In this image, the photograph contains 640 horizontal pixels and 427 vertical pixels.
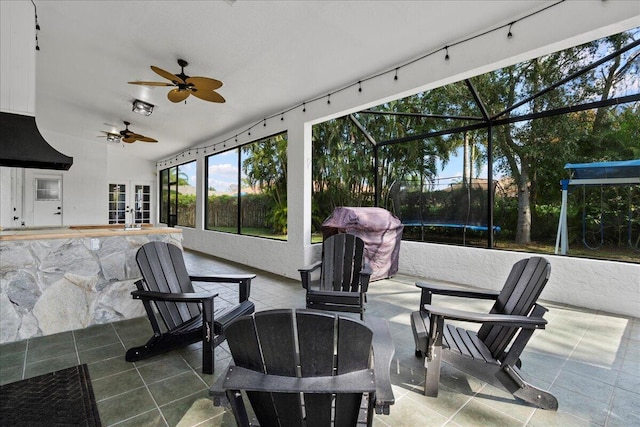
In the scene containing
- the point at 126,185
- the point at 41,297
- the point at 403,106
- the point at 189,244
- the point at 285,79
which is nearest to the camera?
the point at 41,297

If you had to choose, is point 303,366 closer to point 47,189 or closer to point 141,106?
point 141,106

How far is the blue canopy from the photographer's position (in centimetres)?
388

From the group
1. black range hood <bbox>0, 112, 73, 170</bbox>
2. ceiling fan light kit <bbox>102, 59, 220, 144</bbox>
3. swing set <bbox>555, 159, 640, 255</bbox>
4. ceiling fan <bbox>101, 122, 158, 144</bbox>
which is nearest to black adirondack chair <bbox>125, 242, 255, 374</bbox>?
black range hood <bbox>0, 112, 73, 170</bbox>

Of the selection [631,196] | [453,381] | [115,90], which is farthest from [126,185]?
[631,196]

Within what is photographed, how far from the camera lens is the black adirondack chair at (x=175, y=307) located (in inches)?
89.7

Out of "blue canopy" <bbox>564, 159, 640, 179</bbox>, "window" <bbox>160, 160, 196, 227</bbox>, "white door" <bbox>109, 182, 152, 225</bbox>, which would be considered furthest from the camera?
"white door" <bbox>109, 182, 152, 225</bbox>

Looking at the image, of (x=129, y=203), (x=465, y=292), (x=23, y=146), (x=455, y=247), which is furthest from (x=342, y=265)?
(x=129, y=203)

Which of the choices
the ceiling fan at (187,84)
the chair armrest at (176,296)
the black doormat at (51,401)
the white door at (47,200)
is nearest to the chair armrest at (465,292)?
the chair armrest at (176,296)

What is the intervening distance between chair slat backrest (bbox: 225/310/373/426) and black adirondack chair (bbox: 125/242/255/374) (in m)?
1.28

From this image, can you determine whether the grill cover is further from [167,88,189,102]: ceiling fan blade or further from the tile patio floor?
[167,88,189,102]: ceiling fan blade

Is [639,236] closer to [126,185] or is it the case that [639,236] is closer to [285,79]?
[285,79]

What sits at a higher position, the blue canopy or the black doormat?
the blue canopy

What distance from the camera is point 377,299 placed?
4.11 meters

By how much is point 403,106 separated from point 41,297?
638 cm
